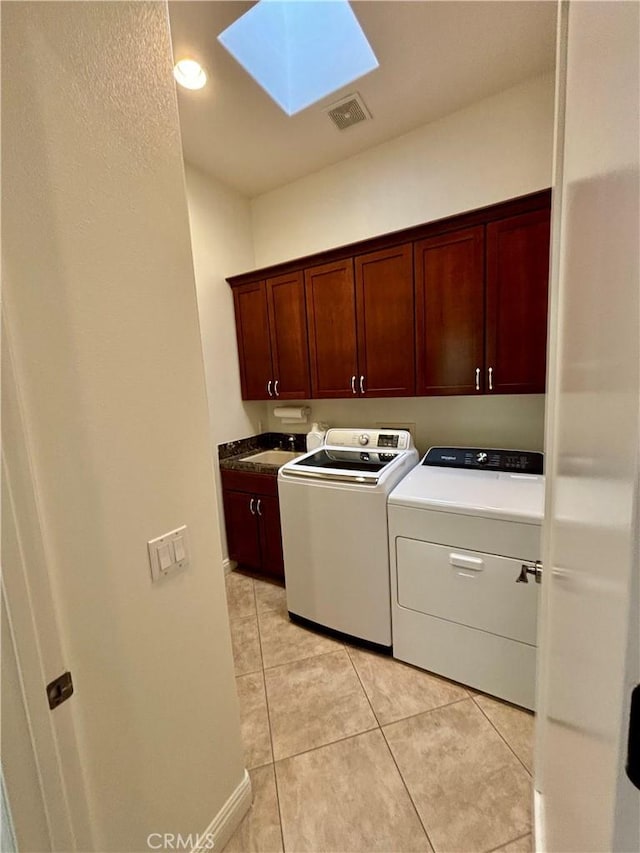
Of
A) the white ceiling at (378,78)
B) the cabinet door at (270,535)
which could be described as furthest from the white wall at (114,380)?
the cabinet door at (270,535)

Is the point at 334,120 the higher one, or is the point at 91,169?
the point at 334,120

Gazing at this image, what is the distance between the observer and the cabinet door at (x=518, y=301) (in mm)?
1729

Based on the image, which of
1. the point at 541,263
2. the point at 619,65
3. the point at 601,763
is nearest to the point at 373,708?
the point at 601,763

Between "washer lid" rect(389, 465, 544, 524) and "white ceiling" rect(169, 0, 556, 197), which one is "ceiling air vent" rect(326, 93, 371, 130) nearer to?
"white ceiling" rect(169, 0, 556, 197)

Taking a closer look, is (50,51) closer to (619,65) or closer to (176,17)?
(619,65)

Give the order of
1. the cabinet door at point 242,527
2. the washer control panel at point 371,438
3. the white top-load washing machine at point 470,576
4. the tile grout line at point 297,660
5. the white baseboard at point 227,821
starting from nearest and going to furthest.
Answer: the white baseboard at point 227,821
the white top-load washing machine at point 470,576
the tile grout line at point 297,660
the washer control panel at point 371,438
the cabinet door at point 242,527

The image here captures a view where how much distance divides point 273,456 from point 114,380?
2259 mm

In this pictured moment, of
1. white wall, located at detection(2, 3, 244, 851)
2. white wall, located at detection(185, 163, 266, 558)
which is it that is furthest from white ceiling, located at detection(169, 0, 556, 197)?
white wall, located at detection(2, 3, 244, 851)

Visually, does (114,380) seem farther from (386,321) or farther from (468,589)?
(386,321)

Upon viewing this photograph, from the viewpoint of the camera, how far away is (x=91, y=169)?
0.71m

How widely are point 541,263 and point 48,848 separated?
8.22ft

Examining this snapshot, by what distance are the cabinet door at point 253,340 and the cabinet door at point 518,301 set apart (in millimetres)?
1561

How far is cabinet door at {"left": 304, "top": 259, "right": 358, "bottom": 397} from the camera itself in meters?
2.28

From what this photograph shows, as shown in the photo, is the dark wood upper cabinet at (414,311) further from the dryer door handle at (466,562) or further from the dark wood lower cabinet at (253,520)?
the dryer door handle at (466,562)
